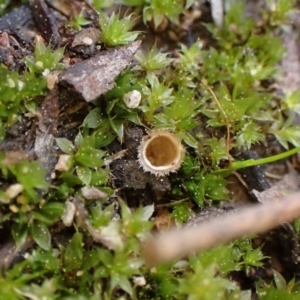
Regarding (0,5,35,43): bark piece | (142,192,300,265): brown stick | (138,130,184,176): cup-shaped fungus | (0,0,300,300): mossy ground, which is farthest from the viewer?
(0,5,35,43): bark piece

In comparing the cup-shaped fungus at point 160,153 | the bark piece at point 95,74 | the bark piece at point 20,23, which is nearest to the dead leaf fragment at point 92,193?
the cup-shaped fungus at point 160,153

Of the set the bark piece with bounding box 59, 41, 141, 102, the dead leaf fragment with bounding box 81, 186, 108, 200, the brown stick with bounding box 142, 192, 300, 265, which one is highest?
the bark piece with bounding box 59, 41, 141, 102

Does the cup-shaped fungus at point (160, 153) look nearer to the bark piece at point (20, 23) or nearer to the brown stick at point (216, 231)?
the brown stick at point (216, 231)

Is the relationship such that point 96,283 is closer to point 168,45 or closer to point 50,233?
point 50,233

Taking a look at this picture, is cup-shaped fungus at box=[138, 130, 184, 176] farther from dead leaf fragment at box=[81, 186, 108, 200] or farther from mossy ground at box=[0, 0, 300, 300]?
dead leaf fragment at box=[81, 186, 108, 200]

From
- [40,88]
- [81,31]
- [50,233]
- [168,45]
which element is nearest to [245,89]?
[168,45]

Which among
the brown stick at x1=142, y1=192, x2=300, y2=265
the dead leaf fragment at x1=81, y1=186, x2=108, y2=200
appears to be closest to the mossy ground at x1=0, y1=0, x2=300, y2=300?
the dead leaf fragment at x1=81, y1=186, x2=108, y2=200

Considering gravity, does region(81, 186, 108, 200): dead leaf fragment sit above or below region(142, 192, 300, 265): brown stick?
above
